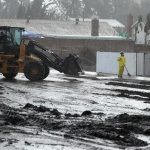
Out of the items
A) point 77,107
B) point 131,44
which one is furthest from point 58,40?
point 77,107

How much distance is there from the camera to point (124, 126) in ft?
36.5

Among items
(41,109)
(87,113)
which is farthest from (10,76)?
(87,113)

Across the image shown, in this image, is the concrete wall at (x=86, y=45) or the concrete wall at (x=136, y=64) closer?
the concrete wall at (x=136, y=64)

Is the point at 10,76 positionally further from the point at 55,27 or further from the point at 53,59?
the point at 55,27

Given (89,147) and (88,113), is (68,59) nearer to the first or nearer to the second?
(88,113)

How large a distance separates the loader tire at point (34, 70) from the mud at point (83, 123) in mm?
11697

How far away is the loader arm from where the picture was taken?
2692 cm

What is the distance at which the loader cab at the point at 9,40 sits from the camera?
2594 centimetres

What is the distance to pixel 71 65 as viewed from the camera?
29031mm

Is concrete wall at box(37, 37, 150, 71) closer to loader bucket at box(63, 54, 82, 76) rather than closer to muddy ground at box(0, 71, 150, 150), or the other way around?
loader bucket at box(63, 54, 82, 76)

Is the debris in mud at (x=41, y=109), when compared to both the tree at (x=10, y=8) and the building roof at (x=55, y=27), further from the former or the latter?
the tree at (x=10, y=8)

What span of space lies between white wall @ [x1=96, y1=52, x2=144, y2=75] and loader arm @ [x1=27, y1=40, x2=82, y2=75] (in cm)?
854

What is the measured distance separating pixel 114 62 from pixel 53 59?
11.9m

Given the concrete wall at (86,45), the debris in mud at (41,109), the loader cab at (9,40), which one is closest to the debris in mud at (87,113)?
the debris in mud at (41,109)
